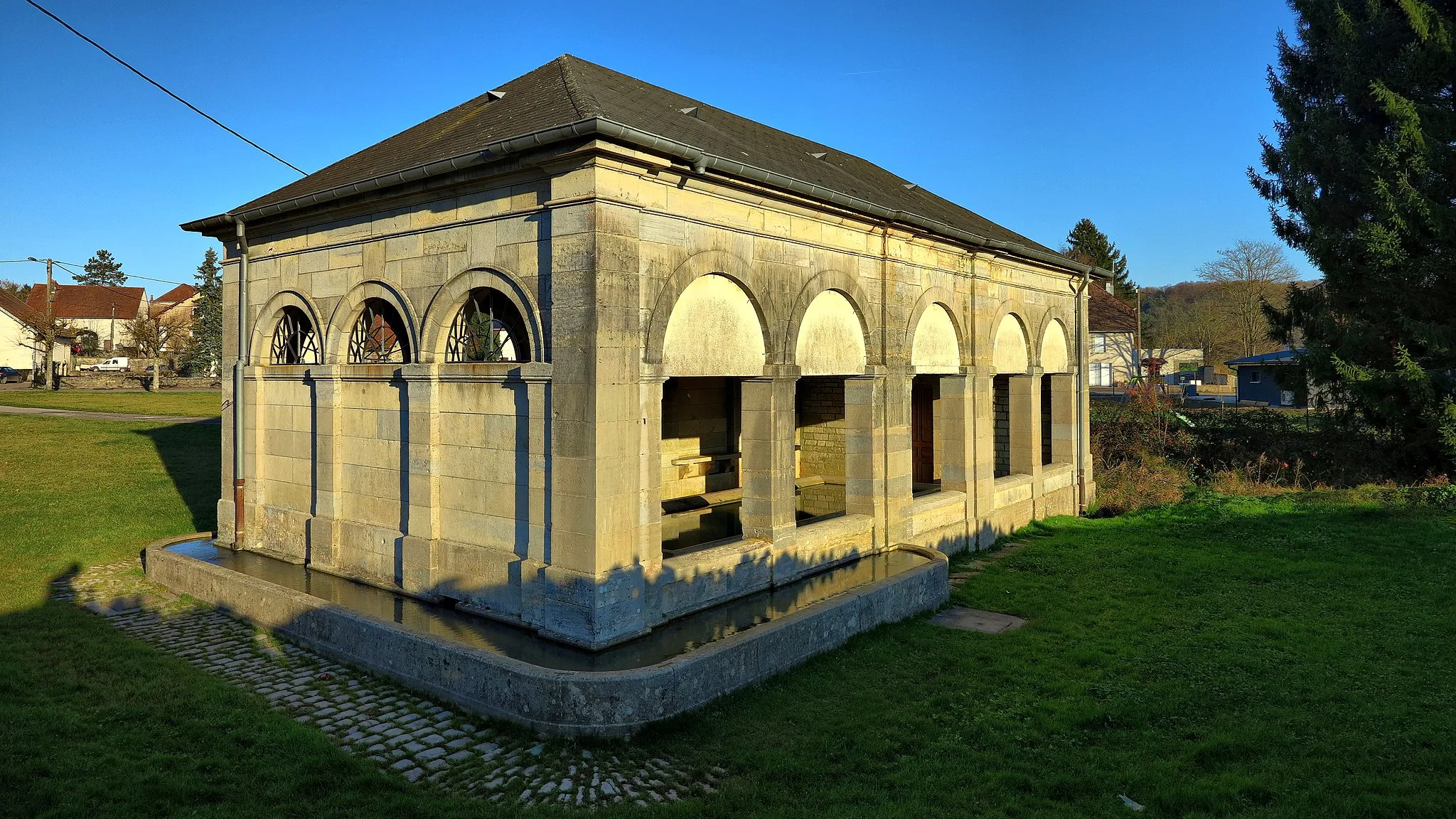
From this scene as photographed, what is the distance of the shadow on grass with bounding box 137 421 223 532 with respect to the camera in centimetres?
1549

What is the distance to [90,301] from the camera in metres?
70.6

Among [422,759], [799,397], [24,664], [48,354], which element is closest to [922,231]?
[799,397]

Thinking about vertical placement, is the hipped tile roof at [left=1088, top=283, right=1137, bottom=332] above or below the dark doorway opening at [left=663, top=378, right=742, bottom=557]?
above

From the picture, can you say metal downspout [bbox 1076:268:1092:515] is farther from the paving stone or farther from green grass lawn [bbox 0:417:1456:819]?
the paving stone

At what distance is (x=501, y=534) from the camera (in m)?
8.49

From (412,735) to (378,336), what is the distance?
5.32m

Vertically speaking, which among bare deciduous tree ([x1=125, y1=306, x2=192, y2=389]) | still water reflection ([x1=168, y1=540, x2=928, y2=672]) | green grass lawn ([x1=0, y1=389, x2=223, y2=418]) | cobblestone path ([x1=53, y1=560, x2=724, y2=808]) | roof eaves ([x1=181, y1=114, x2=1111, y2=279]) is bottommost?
cobblestone path ([x1=53, y1=560, x2=724, y2=808])

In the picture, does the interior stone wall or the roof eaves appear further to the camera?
the interior stone wall

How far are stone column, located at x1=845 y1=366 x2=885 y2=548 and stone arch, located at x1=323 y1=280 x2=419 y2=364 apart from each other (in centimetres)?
565

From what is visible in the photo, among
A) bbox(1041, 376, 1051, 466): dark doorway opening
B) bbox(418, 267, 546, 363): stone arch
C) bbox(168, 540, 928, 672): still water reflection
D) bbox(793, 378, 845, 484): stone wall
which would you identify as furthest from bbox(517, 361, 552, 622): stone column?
bbox(1041, 376, 1051, 466): dark doorway opening

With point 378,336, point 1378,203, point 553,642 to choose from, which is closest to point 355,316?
point 378,336

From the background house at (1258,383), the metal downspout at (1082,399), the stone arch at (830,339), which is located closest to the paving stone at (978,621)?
the stone arch at (830,339)

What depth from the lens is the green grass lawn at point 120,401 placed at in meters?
31.1

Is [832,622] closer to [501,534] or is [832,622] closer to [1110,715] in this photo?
[1110,715]
